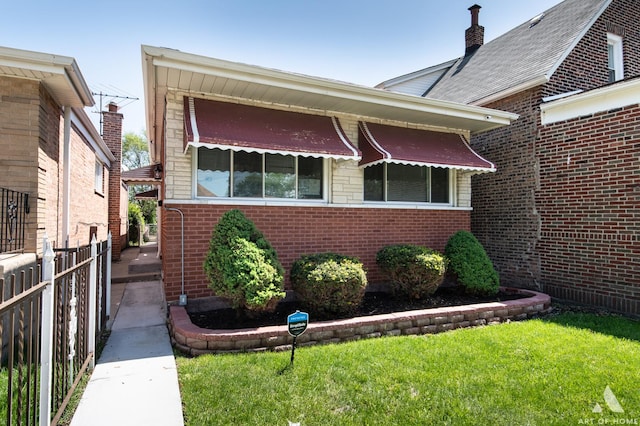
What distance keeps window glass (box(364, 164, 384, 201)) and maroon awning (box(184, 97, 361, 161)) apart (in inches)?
51.6

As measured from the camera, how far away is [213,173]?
7.18 m

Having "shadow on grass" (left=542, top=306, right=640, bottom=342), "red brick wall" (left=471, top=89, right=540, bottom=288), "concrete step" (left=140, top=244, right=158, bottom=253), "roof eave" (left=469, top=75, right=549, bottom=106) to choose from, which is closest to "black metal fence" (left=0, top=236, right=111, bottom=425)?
"shadow on grass" (left=542, top=306, right=640, bottom=342)

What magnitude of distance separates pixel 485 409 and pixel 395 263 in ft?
12.4

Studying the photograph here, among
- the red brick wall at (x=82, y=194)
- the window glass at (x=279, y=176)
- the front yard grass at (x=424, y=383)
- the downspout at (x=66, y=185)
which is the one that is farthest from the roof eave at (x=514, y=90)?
the red brick wall at (x=82, y=194)

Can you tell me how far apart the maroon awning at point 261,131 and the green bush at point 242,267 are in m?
1.37

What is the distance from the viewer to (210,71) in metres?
6.16

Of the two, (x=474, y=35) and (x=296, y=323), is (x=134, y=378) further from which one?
(x=474, y=35)

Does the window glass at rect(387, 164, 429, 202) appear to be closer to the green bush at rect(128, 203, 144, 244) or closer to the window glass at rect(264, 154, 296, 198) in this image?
the window glass at rect(264, 154, 296, 198)

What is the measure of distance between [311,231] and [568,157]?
656cm

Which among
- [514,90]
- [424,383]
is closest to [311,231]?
[424,383]

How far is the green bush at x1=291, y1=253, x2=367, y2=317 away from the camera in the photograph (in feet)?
19.5

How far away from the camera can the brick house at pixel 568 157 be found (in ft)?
25.0

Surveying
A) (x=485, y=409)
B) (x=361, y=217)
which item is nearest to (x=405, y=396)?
(x=485, y=409)

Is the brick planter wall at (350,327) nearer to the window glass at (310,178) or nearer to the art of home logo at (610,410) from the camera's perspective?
the art of home logo at (610,410)
